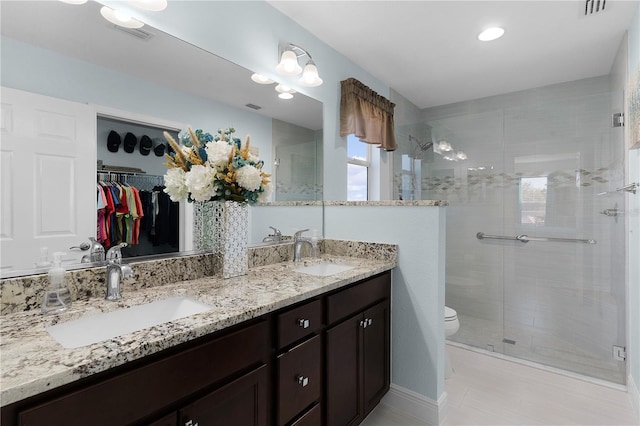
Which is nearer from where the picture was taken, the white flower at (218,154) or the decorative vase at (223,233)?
the white flower at (218,154)

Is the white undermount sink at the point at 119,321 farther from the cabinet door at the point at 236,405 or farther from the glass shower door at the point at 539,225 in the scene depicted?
the glass shower door at the point at 539,225

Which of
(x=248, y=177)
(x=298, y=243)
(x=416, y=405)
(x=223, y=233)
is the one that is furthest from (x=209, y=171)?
(x=416, y=405)

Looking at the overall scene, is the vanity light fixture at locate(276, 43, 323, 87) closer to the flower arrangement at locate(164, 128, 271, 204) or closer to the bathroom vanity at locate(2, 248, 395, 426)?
the flower arrangement at locate(164, 128, 271, 204)

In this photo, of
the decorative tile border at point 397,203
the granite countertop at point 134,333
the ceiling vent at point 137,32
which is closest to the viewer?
the granite countertop at point 134,333

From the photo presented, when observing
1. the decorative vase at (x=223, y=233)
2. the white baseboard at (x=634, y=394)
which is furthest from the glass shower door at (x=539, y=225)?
the decorative vase at (x=223, y=233)

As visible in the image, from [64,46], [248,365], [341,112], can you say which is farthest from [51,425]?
[341,112]

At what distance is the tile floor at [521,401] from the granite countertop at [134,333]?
3.54ft

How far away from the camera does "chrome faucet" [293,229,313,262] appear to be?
6.82ft

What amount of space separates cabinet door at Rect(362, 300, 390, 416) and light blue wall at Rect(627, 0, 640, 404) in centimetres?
157

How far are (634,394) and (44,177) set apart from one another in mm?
3310

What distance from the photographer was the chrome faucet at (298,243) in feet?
6.82

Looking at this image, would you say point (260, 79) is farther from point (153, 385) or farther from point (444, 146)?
point (444, 146)

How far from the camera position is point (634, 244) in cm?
209

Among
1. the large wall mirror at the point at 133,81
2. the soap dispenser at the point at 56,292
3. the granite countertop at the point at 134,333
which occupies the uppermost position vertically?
the large wall mirror at the point at 133,81
